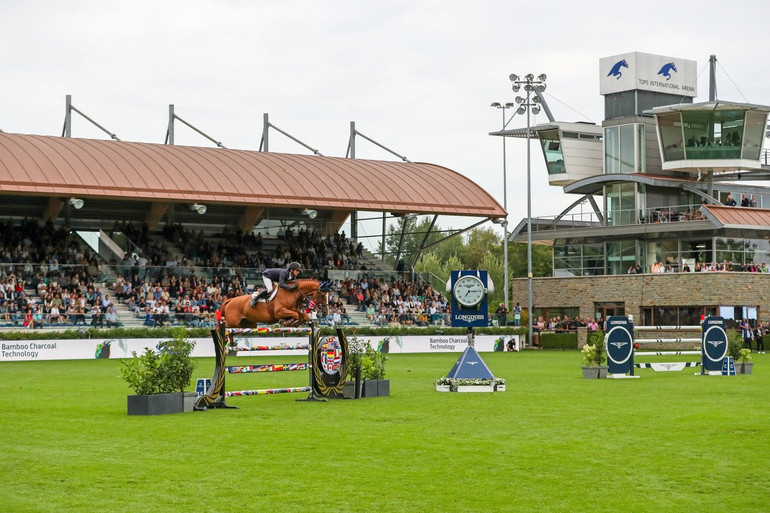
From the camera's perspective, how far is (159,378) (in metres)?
18.0

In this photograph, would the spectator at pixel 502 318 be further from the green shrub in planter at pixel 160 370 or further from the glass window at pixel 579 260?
the green shrub in planter at pixel 160 370

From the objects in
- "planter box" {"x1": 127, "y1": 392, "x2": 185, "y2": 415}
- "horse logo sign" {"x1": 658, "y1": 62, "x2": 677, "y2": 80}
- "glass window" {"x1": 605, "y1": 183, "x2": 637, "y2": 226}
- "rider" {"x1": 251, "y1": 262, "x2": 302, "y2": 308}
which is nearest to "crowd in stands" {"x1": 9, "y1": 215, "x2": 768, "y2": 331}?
"glass window" {"x1": 605, "y1": 183, "x2": 637, "y2": 226}

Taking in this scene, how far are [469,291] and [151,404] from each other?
7.58 meters

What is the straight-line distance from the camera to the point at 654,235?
63.0m

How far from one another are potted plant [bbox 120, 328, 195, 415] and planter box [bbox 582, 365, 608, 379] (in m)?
12.4

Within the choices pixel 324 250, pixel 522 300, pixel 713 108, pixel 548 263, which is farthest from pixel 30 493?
pixel 548 263

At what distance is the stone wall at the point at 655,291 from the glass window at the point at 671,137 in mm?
7465

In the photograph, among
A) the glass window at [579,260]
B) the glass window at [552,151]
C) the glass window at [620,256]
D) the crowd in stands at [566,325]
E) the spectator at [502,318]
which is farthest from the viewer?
the glass window at [552,151]

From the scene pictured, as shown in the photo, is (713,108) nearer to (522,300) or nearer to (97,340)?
(522,300)

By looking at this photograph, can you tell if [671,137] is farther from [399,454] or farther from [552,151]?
[399,454]

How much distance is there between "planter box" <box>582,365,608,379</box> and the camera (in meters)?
27.4

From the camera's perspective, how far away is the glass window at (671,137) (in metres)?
62.3

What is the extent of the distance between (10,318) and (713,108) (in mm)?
38147

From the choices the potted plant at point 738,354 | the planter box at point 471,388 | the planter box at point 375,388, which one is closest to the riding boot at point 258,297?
the planter box at point 375,388
